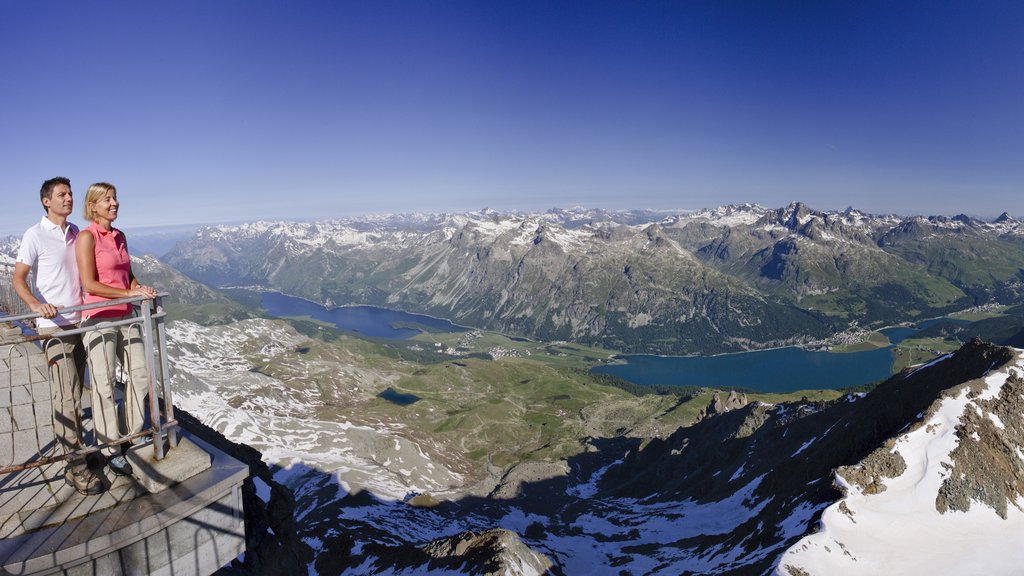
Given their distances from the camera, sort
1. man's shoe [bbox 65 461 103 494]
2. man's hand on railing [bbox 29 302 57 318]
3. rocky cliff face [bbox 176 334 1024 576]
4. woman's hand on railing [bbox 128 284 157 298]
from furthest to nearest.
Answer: rocky cliff face [bbox 176 334 1024 576] < woman's hand on railing [bbox 128 284 157 298] < man's shoe [bbox 65 461 103 494] < man's hand on railing [bbox 29 302 57 318]

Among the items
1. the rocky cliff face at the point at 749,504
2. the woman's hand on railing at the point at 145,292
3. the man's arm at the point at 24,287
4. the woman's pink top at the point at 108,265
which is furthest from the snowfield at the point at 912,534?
the man's arm at the point at 24,287

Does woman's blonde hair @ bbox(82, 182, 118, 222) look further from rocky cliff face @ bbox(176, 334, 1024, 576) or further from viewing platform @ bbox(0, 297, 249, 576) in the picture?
rocky cliff face @ bbox(176, 334, 1024, 576)

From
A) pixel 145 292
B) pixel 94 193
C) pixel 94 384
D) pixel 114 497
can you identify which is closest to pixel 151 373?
pixel 94 384

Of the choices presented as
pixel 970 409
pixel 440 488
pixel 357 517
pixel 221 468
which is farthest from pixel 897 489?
pixel 440 488

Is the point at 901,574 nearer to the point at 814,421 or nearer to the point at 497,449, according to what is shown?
the point at 814,421

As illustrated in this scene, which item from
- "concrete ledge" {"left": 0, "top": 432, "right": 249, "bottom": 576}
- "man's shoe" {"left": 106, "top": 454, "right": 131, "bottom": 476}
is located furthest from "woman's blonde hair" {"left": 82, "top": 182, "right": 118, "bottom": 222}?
"concrete ledge" {"left": 0, "top": 432, "right": 249, "bottom": 576}

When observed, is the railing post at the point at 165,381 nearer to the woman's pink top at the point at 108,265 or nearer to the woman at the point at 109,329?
the woman at the point at 109,329
